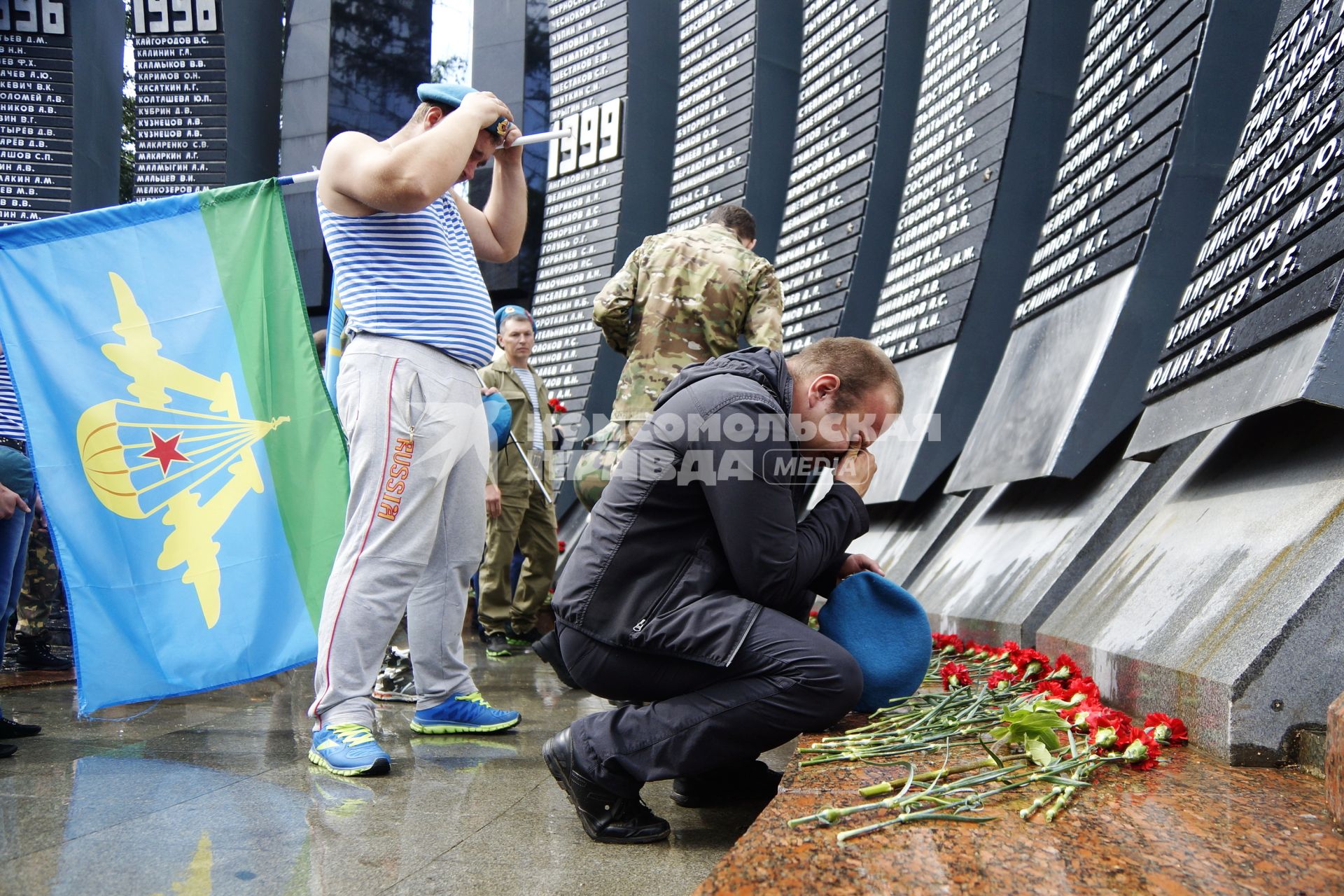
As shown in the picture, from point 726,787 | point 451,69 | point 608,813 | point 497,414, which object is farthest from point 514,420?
point 451,69

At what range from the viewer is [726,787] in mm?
2404

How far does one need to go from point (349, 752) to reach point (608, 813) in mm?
795

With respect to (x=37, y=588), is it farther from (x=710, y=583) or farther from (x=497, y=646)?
(x=710, y=583)

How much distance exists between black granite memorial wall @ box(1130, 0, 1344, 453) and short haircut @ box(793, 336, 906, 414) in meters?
0.89

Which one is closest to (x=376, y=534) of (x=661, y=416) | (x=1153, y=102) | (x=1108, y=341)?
(x=661, y=416)

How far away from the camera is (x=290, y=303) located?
3459mm

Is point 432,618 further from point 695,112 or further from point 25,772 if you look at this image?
point 695,112

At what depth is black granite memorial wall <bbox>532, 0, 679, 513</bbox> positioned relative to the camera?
8.88 m

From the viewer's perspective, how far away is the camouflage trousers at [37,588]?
4.79 meters

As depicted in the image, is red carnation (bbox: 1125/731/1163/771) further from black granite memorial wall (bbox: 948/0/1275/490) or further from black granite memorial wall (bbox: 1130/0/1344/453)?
black granite memorial wall (bbox: 948/0/1275/490)

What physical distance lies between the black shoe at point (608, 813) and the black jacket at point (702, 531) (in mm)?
260

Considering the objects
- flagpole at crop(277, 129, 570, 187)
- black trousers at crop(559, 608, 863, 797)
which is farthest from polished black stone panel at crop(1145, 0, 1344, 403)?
flagpole at crop(277, 129, 570, 187)

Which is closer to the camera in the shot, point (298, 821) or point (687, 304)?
point (298, 821)

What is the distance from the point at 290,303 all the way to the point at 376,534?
1081mm
